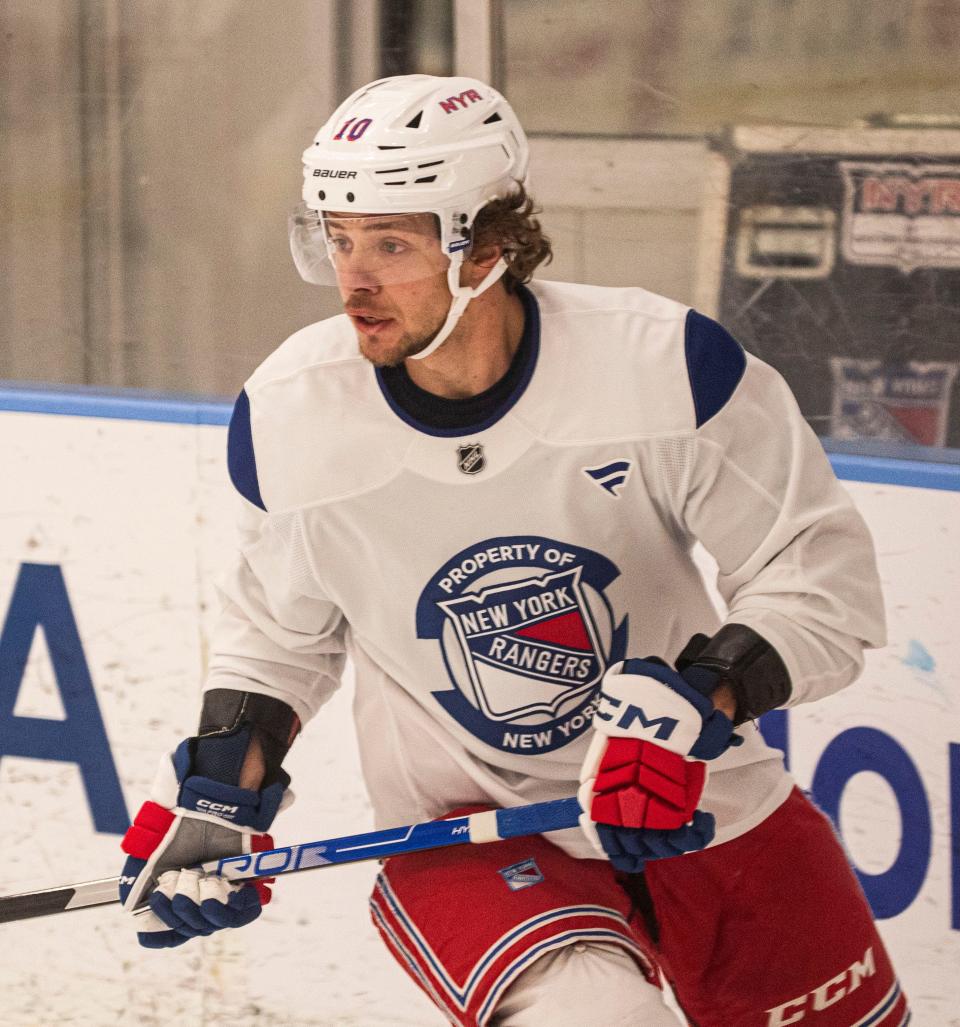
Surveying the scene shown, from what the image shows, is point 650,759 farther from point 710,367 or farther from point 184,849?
point 184,849

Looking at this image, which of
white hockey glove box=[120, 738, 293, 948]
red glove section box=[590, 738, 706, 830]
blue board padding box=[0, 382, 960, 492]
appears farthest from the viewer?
blue board padding box=[0, 382, 960, 492]

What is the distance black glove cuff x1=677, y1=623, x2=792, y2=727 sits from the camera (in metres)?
1.66

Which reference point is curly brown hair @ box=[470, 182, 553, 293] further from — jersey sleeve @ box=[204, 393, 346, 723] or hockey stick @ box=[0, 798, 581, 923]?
hockey stick @ box=[0, 798, 581, 923]

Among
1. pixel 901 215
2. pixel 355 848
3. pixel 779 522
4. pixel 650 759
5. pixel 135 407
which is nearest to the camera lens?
pixel 650 759

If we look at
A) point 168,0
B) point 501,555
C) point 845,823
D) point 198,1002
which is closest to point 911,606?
point 845,823

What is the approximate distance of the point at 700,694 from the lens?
5.30ft

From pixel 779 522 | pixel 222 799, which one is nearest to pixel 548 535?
pixel 779 522

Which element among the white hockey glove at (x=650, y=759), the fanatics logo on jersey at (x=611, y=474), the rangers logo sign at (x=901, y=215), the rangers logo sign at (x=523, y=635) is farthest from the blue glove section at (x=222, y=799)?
the rangers logo sign at (x=901, y=215)

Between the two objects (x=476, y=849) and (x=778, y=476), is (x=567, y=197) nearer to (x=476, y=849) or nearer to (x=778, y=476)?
(x=778, y=476)

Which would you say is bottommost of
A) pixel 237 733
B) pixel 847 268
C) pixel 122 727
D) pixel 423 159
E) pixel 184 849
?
pixel 122 727

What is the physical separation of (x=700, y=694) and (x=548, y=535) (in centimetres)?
25

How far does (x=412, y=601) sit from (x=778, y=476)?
417mm

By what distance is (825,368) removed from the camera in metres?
2.48

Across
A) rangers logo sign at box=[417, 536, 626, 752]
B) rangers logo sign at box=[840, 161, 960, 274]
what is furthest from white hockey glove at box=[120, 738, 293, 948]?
rangers logo sign at box=[840, 161, 960, 274]
